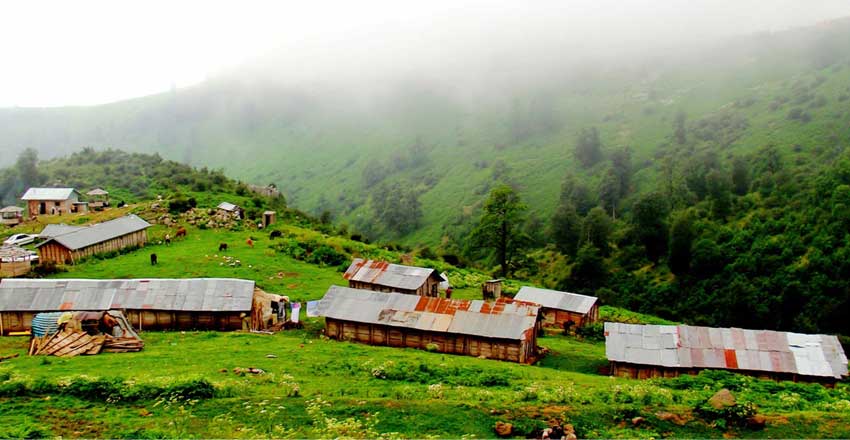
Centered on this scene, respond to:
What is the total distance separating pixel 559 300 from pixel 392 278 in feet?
47.6

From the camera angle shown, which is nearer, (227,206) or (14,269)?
(14,269)

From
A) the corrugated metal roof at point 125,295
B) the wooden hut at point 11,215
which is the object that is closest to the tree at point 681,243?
the corrugated metal roof at point 125,295

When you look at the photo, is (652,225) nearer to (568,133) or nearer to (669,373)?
(669,373)

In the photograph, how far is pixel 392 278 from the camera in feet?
167

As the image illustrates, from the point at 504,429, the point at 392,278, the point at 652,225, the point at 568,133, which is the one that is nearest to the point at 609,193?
the point at 652,225

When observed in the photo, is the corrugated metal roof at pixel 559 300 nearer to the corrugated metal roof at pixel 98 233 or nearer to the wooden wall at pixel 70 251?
the wooden wall at pixel 70 251

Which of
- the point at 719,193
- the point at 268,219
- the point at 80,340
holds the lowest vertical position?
the point at 80,340

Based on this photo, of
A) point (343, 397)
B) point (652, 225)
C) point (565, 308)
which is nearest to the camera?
point (343, 397)

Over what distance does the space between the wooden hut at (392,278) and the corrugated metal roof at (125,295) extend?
12.9 meters

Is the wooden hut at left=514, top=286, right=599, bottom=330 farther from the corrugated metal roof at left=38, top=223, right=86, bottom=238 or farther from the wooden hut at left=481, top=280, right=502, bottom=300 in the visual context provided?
the corrugated metal roof at left=38, top=223, right=86, bottom=238

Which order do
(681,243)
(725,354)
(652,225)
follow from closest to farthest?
(725,354), (681,243), (652,225)

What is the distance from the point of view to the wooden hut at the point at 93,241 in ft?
176

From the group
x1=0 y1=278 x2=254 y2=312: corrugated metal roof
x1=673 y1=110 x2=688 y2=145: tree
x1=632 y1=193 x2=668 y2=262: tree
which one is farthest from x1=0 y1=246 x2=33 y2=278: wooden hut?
x1=673 y1=110 x2=688 y2=145: tree

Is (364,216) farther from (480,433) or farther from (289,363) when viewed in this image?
(480,433)
